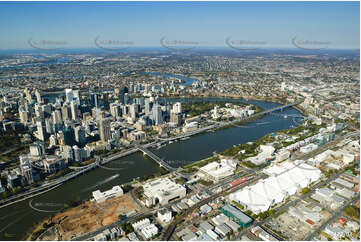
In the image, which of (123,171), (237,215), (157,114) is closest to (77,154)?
(123,171)

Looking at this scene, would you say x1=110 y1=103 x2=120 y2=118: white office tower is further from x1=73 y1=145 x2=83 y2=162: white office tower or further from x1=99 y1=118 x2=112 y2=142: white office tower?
x1=73 y1=145 x2=83 y2=162: white office tower

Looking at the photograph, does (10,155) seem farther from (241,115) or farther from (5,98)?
(241,115)

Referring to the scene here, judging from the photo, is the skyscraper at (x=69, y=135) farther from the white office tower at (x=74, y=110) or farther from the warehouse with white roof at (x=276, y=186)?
the warehouse with white roof at (x=276, y=186)

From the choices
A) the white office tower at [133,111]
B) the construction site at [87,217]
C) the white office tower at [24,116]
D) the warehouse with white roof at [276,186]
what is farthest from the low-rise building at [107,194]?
the white office tower at [24,116]

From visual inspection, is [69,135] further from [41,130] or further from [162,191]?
[162,191]

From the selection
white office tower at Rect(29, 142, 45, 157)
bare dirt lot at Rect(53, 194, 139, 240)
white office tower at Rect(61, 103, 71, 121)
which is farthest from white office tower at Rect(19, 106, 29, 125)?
bare dirt lot at Rect(53, 194, 139, 240)
